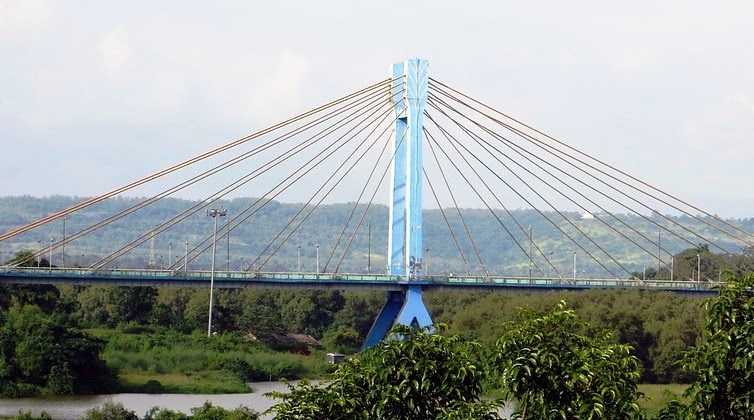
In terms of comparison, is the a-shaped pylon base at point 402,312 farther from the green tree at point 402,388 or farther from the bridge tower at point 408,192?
the green tree at point 402,388

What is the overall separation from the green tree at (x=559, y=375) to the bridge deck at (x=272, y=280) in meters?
34.3

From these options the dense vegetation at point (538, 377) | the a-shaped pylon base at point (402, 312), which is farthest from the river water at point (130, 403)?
the dense vegetation at point (538, 377)

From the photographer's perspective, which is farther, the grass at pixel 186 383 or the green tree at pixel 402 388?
the grass at pixel 186 383

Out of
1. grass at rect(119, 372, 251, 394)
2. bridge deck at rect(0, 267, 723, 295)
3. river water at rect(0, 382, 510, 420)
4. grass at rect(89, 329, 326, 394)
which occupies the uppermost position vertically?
bridge deck at rect(0, 267, 723, 295)

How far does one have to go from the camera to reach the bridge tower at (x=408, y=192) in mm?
48656

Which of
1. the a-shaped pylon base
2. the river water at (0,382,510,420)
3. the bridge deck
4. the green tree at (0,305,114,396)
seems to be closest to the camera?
the river water at (0,382,510,420)

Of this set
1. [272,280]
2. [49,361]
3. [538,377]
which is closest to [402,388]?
[538,377]

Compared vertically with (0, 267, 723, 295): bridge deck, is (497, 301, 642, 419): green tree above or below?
below

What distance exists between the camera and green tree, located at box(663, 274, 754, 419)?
1465 cm

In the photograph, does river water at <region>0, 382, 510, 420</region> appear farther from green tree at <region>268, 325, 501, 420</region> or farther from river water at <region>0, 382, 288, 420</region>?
green tree at <region>268, 325, 501, 420</region>

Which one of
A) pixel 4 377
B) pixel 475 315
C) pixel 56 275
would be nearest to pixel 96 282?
pixel 56 275

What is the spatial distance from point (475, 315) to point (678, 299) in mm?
9231

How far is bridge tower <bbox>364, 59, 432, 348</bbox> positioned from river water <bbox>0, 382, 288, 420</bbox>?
572 cm

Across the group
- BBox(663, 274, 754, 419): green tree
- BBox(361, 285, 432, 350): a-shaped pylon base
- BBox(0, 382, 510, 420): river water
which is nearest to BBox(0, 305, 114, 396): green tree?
BBox(0, 382, 510, 420): river water
